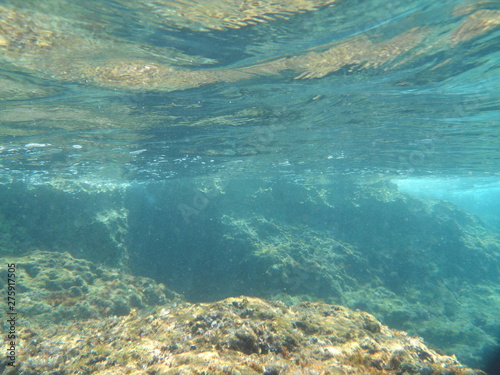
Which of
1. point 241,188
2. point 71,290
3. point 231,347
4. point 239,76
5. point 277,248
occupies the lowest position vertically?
point 71,290

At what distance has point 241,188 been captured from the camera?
83.8ft

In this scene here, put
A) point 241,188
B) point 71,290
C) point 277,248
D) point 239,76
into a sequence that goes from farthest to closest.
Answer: point 241,188 < point 277,248 < point 71,290 < point 239,76

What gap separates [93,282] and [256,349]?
12.7 m

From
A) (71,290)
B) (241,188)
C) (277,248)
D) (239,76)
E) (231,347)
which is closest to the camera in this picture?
(231,347)

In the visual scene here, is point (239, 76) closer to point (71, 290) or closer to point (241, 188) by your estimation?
point (71, 290)

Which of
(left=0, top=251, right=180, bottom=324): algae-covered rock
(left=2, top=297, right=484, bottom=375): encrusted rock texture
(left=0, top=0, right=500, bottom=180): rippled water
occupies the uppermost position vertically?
(left=0, top=0, right=500, bottom=180): rippled water

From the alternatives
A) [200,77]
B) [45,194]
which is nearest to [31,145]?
[45,194]

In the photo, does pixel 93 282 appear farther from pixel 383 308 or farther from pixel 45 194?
pixel 383 308

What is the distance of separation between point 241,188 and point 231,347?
71.5 ft

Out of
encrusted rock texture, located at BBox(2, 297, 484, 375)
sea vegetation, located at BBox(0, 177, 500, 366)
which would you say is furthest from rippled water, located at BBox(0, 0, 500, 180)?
encrusted rock texture, located at BBox(2, 297, 484, 375)

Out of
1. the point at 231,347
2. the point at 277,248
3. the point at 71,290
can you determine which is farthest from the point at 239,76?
the point at 277,248

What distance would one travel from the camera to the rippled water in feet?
20.8

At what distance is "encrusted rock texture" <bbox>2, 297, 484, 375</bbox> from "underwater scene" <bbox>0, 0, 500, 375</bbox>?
3 cm

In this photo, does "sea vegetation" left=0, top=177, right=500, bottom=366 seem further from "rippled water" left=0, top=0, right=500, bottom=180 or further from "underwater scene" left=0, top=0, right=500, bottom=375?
"rippled water" left=0, top=0, right=500, bottom=180
